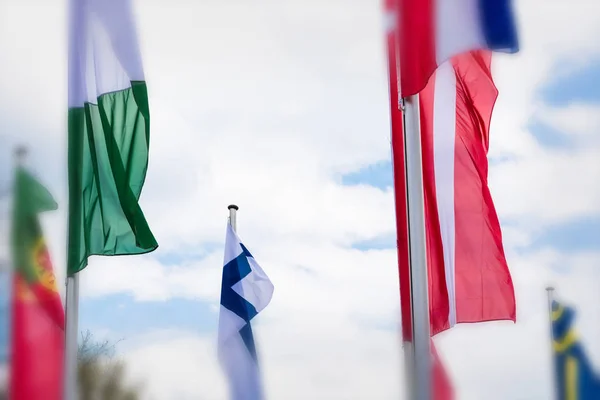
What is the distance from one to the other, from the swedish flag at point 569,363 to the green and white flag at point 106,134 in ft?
28.3

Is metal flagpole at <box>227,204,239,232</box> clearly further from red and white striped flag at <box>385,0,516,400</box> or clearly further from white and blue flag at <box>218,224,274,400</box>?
red and white striped flag at <box>385,0,516,400</box>

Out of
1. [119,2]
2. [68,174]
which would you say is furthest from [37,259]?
[119,2]

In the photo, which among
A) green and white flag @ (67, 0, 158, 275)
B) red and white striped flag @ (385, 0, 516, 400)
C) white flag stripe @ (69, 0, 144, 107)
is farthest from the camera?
white flag stripe @ (69, 0, 144, 107)

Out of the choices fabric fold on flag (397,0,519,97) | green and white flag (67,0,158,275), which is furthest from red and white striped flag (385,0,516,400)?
green and white flag (67,0,158,275)

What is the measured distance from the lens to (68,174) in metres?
10.5

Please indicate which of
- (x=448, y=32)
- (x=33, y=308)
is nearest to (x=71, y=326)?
(x=33, y=308)

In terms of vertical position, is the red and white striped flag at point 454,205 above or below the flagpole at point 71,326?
above

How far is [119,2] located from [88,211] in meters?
2.41

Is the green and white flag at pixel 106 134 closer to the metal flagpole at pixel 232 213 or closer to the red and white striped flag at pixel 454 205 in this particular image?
the red and white striped flag at pixel 454 205

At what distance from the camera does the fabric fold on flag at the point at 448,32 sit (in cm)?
841

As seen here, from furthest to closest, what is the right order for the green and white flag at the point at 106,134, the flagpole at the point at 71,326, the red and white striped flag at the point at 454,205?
the green and white flag at the point at 106,134, the flagpole at the point at 71,326, the red and white striped flag at the point at 454,205

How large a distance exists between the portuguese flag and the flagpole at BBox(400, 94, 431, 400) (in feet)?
13.7

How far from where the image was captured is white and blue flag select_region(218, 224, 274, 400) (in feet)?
47.5

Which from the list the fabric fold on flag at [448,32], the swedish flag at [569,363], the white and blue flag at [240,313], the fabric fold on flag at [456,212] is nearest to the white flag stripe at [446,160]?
the fabric fold on flag at [456,212]
